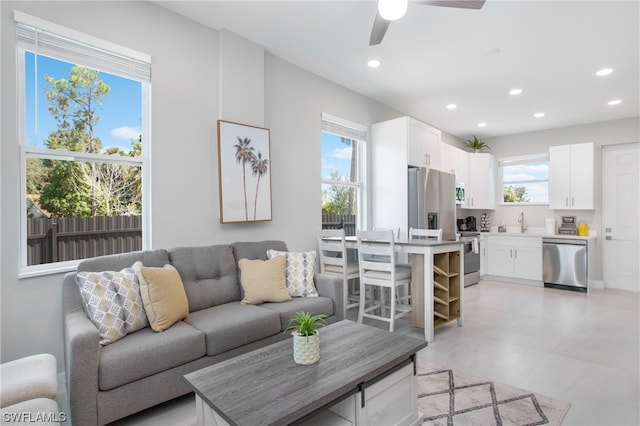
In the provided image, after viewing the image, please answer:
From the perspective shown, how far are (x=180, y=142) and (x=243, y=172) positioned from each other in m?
0.63

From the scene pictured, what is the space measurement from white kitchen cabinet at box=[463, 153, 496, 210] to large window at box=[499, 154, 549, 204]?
0.52m

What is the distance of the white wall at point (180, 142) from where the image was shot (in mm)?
2115

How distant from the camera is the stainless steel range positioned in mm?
5766

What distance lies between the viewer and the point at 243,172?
327 cm

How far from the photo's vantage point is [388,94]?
4.74m

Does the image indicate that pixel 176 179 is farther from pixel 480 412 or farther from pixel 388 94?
pixel 388 94

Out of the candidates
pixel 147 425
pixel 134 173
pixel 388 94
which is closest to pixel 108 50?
pixel 134 173

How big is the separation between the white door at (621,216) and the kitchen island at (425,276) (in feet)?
13.0

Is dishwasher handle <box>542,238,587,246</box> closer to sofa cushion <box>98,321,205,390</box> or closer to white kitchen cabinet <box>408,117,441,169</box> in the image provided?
white kitchen cabinet <box>408,117,441,169</box>

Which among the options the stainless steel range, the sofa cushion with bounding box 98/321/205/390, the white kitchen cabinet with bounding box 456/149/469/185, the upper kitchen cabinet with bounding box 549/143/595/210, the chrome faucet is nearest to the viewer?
the sofa cushion with bounding box 98/321/205/390

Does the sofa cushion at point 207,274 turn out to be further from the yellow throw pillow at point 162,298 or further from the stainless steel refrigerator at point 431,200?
the stainless steel refrigerator at point 431,200

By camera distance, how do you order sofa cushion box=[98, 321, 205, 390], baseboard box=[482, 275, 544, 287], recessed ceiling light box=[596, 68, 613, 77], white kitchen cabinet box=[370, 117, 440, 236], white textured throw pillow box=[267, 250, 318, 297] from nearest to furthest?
1. sofa cushion box=[98, 321, 205, 390]
2. white textured throw pillow box=[267, 250, 318, 297]
3. recessed ceiling light box=[596, 68, 613, 77]
4. white kitchen cabinet box=[370, 117, 440, 236]
5. baseboard box=[482, 275, 544, 287]

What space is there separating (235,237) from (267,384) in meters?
2.00

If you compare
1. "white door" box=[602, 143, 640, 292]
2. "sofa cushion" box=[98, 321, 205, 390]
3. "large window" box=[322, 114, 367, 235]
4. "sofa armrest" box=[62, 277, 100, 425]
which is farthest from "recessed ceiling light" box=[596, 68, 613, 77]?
"sofa armrest" box=[62, 277, 100, 425]
